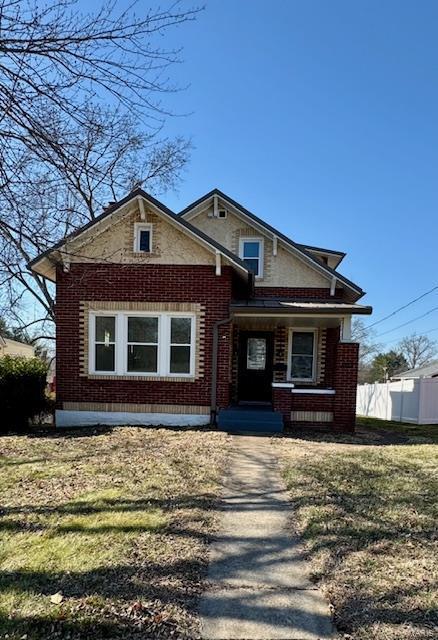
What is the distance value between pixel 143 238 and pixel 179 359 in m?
3.08

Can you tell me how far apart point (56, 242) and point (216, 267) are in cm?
645

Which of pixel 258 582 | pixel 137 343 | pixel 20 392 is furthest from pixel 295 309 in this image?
pixel 258 582

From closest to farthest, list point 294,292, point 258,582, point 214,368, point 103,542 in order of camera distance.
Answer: point 258,582, point 103,542, point 214,368, point 294,292

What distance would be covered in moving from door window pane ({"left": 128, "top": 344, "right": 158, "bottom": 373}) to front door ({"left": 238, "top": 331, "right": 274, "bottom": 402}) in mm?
3629

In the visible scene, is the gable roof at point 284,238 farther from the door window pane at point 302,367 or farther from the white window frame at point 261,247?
the door window pane at point 302,367

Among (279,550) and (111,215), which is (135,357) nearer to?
(111,215)

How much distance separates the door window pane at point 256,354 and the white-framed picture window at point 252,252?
2.14m

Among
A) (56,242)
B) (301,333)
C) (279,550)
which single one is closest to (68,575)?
(279,550)

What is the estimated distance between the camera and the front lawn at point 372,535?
318cm

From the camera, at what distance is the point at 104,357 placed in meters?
12.3

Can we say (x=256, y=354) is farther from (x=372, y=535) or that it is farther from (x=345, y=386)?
(x=372, y=535)

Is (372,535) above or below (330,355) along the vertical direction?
below

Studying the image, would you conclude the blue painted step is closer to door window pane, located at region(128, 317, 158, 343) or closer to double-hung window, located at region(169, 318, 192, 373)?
double-hung window, located at region(169, 318, 192, 373)

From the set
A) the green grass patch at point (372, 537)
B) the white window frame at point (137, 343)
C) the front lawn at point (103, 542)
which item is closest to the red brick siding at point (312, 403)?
the white window frame at point (137, 343)
